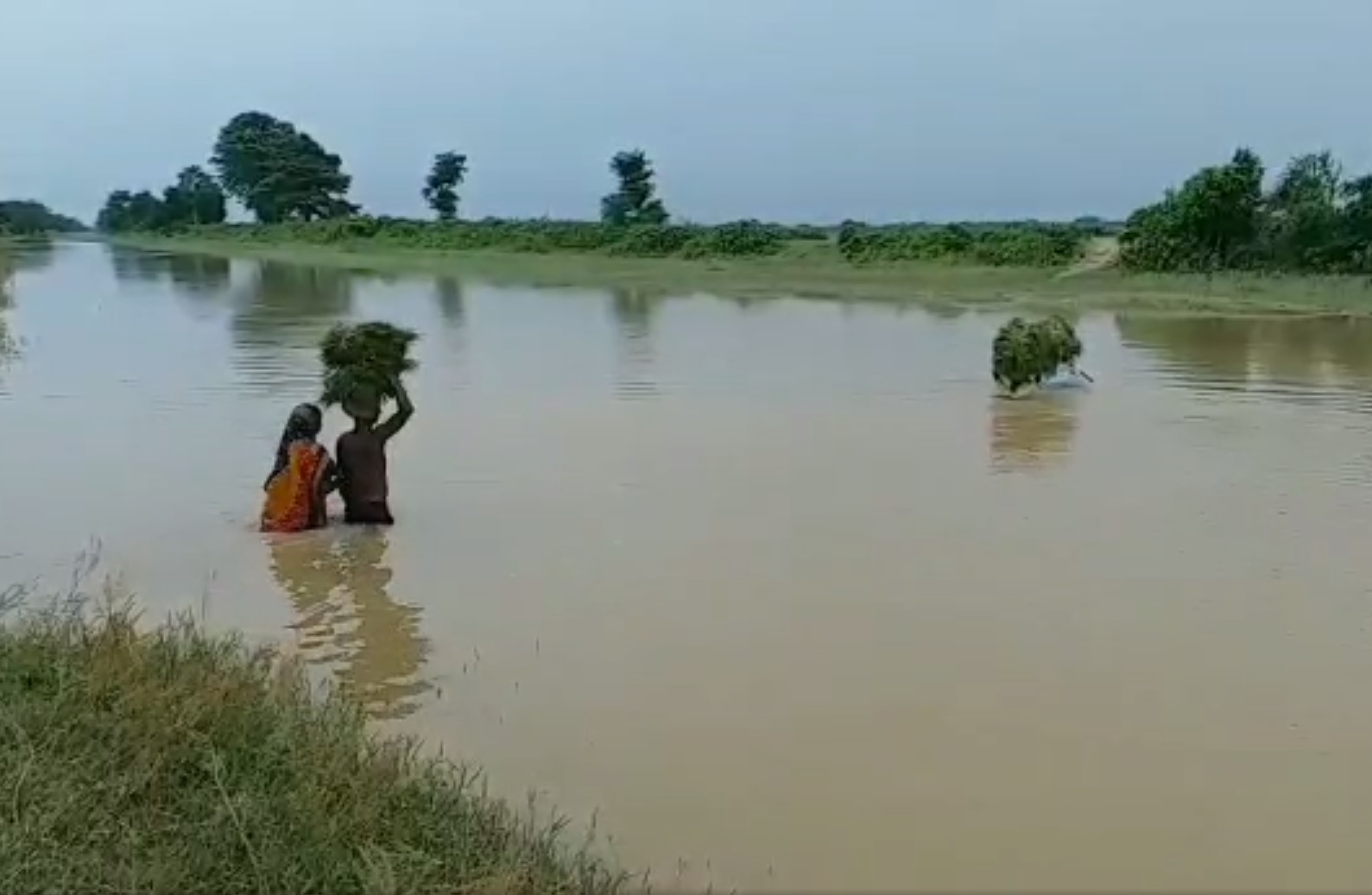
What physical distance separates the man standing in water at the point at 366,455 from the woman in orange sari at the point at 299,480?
15 cm

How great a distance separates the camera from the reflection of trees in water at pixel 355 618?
20.7 feet

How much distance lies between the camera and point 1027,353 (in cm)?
1590

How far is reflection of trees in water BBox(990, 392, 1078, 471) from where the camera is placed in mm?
12070

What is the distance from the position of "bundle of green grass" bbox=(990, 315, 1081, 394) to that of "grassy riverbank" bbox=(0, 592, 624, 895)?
11706 mm

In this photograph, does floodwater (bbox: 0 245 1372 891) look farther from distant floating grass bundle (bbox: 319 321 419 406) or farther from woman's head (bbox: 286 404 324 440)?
distant floating grass bundle (bbox: 319 321 419 406)

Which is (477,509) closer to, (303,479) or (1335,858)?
(303,479)

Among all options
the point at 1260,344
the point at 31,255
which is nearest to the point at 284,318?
the point at 1260,344

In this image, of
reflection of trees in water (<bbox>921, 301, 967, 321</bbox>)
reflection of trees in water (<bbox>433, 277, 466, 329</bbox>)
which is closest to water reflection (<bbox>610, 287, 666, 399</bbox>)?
reflection of trees in water (<bbox>433, 277, 466, 329</bbox>)

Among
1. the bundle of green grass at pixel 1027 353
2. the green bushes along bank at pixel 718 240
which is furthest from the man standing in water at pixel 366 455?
the green bushes along bank at pixel 718 240

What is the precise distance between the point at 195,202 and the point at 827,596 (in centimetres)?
9323

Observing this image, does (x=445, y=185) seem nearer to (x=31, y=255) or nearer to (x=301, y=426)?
(x=31, y=255)

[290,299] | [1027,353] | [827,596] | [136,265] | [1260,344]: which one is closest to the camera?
[827,596]

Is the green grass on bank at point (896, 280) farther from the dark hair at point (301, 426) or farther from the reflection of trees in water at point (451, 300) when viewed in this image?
the dark hair at point (301, 426)

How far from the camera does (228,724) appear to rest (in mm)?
4504
